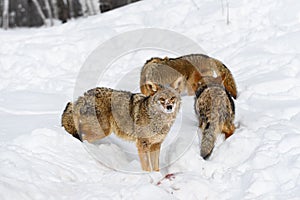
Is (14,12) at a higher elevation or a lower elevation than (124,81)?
lower

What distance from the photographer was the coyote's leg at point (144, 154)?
17.6 feet

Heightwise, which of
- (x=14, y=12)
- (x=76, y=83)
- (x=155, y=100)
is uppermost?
(x=155, y=100)

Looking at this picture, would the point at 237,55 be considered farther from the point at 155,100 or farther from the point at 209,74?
the point at 155,100

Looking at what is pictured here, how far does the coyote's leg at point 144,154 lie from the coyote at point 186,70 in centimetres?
151

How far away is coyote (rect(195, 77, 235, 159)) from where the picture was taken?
18.0 feet

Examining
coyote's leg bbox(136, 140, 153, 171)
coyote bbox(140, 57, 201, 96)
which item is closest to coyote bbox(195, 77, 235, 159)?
coyote's leg bbox(136, 140, 153, 171)

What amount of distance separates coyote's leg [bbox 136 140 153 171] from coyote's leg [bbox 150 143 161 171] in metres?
0.03

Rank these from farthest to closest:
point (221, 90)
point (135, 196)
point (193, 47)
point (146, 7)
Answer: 1. point (146, 7)
2. point (193, 47)
3. point (221, 90)
4. point (135, 196)

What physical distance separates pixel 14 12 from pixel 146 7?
6.39 m

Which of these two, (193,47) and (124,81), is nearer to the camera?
(124,81)

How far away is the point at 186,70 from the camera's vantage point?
7.55m

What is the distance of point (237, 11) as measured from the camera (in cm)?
968

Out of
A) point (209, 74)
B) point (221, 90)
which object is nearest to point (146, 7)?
point (209, 74)

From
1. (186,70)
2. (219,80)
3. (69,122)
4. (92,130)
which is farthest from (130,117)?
(186,70)
